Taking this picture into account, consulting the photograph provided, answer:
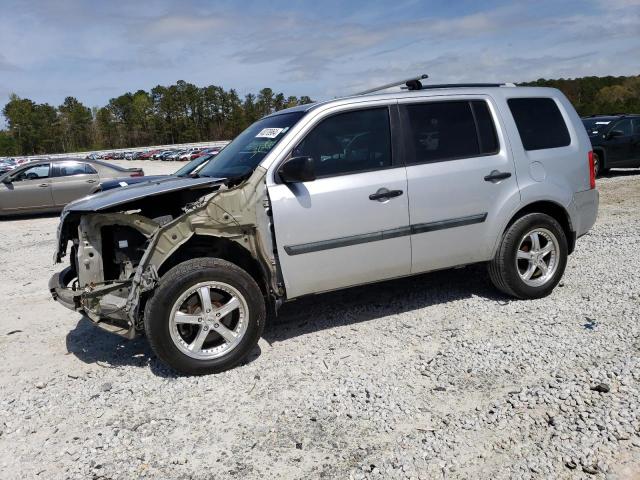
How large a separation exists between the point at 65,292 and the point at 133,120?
12395 centimetres

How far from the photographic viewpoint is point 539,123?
5070 millimetres

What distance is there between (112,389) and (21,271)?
15.6 ft

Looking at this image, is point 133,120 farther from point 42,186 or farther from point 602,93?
point 42,186

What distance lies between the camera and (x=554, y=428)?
→ 299 cm

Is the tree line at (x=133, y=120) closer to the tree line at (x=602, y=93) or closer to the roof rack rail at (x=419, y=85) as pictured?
the tree line at (x=602, y=93)

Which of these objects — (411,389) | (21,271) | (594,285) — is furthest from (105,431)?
(21,271)

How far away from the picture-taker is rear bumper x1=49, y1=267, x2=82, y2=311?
4004mm

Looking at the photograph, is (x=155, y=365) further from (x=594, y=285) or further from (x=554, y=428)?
(x=594, y=285)

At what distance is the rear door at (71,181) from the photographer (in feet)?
42.1

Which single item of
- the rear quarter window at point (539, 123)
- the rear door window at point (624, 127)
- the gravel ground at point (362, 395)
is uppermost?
the rear quarter window at point (539, 123)

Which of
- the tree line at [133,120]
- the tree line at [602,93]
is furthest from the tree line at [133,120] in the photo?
the tree line at [602,93]

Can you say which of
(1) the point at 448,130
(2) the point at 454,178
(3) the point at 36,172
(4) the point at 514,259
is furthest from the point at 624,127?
(3) the point at 36,172

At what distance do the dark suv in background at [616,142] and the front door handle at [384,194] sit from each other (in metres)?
11.7

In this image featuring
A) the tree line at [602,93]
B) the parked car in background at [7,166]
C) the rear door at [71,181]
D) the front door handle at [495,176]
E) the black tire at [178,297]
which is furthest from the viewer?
the tree line at [602,93]
